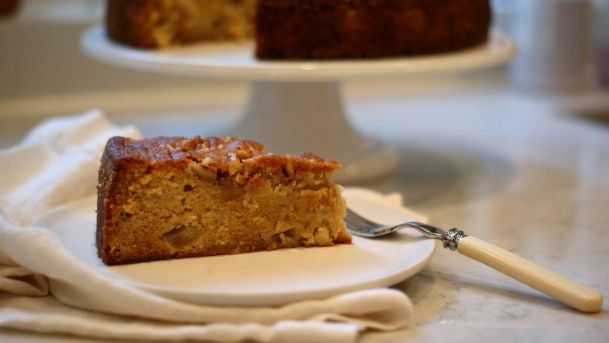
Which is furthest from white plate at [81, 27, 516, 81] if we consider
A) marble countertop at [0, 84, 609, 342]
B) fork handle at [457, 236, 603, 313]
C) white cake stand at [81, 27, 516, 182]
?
fork handle at [457, 236, 603, 313]

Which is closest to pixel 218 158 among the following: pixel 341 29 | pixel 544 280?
pixel 544 280

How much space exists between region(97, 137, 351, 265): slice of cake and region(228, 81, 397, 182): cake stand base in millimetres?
514

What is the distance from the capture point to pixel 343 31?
1530mm

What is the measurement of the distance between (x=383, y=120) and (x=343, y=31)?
797mm

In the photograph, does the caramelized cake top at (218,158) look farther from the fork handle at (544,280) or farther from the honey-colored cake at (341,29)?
the honey-colored cake at (341,29)

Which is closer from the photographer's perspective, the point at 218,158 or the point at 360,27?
the point at 218,158

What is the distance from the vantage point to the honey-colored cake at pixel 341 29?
153 centimetres

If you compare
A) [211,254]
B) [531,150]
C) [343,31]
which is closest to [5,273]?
[211,254]

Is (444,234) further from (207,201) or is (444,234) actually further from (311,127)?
(311,127)

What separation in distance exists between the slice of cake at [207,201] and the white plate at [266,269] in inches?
0.8

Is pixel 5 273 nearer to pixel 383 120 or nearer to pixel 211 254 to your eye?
pixel 211 254

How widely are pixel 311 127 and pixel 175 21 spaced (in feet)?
1.33

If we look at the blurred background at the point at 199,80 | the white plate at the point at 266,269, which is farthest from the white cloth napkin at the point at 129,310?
the blurred background at the point at 199,80

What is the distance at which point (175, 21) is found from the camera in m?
1.81
